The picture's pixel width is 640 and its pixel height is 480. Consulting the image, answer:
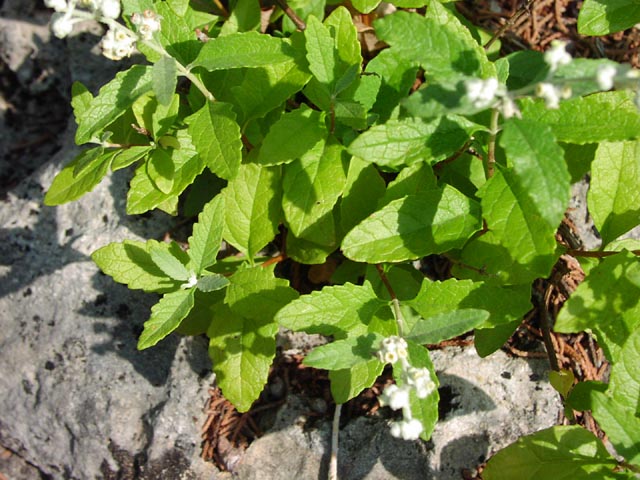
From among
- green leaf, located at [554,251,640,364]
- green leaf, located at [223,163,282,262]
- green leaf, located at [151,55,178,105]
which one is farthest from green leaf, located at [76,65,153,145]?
green leaf, located at [554,251,640,364]

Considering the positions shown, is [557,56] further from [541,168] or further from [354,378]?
Result: [354,378]

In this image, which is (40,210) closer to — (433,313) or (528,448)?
(433,313)

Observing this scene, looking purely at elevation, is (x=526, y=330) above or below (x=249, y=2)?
below

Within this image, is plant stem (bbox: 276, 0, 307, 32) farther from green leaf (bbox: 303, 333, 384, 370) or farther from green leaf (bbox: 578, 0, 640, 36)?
green leaf (bbox: 303, 333, 384, 370)

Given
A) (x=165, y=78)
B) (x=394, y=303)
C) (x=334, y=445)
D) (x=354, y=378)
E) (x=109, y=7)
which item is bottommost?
(x=334, y=445)

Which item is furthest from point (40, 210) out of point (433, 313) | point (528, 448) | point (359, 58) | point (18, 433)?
point (528, 448)

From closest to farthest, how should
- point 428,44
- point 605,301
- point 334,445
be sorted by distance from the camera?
point 428,44 → point 605,301 → point 334,445

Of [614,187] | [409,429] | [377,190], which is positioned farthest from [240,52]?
[614,187]

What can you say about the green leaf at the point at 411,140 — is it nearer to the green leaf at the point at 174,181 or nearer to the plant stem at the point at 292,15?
the green leaf at the point at 174,181
